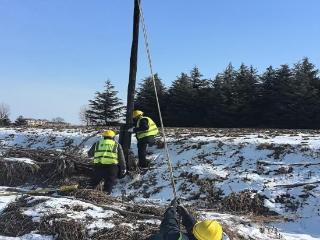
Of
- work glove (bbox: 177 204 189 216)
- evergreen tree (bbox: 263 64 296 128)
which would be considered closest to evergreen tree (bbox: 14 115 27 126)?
evergreen tree (bbox: 263 64 296 128)

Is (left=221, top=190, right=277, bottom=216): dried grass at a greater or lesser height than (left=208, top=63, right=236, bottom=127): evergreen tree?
lesser

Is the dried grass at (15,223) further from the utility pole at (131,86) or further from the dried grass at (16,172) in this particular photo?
the utility pole at (131,86)

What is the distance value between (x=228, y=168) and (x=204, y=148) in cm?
160

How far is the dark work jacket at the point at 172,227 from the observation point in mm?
7203

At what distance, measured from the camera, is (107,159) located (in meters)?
12.9

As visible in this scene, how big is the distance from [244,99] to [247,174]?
25.7 metres

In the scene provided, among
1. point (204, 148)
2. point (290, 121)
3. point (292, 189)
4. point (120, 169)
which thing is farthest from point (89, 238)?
point (290, 121)

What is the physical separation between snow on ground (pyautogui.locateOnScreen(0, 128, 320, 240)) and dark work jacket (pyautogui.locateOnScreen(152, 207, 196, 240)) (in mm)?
1908

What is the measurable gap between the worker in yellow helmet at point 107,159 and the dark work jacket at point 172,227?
4.86m

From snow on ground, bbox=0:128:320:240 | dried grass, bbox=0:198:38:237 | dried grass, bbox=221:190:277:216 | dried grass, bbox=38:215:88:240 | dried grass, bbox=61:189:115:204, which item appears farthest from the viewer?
dried grass, bbox=221:190:277:216

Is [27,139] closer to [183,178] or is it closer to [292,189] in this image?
[183,178]

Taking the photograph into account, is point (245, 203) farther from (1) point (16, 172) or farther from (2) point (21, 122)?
(2) point (21, 122)

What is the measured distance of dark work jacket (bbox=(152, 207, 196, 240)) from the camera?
7203 millimetres

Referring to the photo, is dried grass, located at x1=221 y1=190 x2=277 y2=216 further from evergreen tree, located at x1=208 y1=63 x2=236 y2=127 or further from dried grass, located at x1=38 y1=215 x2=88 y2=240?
evergreen tree, located at x1=208 y1=63 x2=236 y2=127
